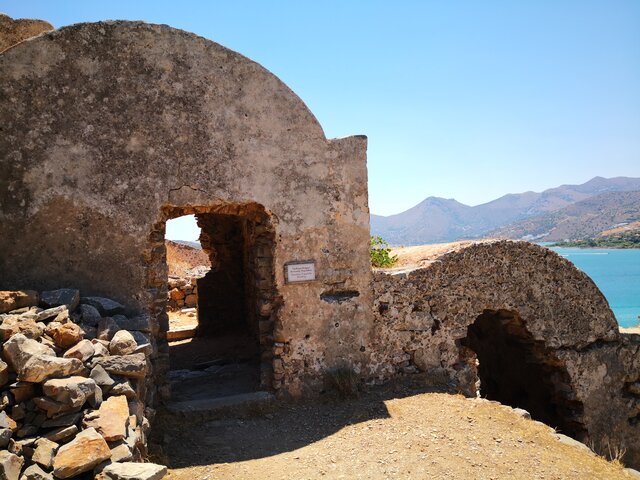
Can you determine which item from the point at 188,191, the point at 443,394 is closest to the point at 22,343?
the point at 188,191

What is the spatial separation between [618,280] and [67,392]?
59972mm

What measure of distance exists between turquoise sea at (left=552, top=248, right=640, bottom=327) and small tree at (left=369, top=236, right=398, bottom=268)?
7859 mm

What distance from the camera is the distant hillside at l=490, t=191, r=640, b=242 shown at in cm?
9760

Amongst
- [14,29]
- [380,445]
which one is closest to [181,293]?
[14,29]

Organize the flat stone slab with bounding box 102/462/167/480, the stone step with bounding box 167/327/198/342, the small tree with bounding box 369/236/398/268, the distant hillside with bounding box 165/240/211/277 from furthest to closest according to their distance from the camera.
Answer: the distant hillside with bounding box 165/240/211/277 < the stone step with bounding box 167/327/198/342 < the small tree with bounding box 369/236/398/268 < the flat stone slab with bounding box 102/462/167/480

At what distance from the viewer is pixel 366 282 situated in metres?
6.22

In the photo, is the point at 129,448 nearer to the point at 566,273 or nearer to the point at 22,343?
the point at 22,343

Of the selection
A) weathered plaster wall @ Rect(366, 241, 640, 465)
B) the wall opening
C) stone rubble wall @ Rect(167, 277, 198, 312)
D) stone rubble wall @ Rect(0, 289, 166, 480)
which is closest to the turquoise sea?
the wall opening

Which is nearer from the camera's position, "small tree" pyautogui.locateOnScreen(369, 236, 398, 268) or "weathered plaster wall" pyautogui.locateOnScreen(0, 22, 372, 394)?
"weathered plaster wall" pyautogui.locateOnScreen(0, 22, 372, 394)

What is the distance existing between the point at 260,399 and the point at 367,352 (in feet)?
4.82

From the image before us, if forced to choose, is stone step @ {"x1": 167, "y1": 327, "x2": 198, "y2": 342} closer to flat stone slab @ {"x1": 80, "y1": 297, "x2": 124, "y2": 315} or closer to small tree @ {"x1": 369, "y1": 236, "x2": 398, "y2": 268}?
small tree @ {"x1": 369, "y1": 236, "x2": 398, "y2": 268}

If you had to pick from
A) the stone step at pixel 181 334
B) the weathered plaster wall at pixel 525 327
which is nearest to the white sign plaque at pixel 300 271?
the weathered plaster wall at pixel 525 327

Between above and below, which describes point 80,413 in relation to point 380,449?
above

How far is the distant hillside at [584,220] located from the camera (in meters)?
97.6
